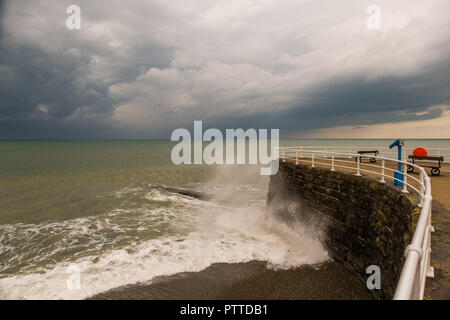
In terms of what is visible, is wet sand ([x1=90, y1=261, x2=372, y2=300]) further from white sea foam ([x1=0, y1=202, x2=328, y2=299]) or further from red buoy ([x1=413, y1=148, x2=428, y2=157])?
red buoy ([x1=413, y1=148, x2=428, y2=157])

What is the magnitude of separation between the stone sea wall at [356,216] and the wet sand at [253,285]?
0.67 metres

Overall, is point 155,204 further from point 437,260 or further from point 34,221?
point 437,260

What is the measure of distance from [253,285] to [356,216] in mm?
4462

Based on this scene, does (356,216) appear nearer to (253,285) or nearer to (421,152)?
(253,285)

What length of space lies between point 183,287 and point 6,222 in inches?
513

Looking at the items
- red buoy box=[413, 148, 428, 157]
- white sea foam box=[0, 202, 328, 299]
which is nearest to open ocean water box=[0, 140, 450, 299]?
white sea foam box=[0, 202, 328, 299]

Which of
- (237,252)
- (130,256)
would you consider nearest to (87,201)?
(130,256)

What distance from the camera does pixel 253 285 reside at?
24.6 ft

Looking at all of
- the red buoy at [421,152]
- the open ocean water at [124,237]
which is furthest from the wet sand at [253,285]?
the red buoy at [421,152]

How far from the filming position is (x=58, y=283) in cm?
785

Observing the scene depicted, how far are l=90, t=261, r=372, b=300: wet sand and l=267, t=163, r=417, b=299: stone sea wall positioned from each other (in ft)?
2.19

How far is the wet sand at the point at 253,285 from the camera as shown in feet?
23.1

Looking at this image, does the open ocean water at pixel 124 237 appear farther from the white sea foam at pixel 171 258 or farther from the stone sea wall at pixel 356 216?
the stone sea wall at pixel 356 216

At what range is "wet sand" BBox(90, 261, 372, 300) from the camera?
7043 mm
